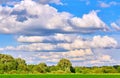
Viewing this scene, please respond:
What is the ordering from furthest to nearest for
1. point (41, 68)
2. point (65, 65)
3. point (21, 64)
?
1. point (41, 68)
2. point (21, 64)
3. point (65, 65)

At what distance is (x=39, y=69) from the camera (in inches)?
2478

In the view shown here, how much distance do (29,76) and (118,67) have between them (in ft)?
116

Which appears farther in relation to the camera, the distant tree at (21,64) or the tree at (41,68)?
the tree at (41,68)

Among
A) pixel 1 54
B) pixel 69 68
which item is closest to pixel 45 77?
pixel 69 68

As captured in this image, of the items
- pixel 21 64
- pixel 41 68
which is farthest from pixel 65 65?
pixel 21 64

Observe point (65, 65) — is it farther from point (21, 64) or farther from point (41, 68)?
point (21, 64)

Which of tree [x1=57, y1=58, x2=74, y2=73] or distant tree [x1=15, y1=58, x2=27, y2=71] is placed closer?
tree [x1=57, y1=58, x2=74, y2=73]

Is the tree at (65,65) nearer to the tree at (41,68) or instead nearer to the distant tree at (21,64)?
the tree at (41,68)

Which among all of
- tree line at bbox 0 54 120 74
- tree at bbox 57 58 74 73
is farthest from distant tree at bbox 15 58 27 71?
tree at bbox 57 58 74 73

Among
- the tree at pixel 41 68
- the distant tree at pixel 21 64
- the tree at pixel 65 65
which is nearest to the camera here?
the tree at pixel 65 65

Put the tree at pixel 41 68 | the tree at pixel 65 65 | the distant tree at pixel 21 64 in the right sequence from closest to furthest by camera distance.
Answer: the tree at pixel 65 65 → the distant tree at pixel 21 64 → the tree at pixel 41 68

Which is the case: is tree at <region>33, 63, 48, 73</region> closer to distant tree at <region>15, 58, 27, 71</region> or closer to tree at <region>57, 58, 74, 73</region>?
distant tree at <region>15, 58, 27, 71</region>

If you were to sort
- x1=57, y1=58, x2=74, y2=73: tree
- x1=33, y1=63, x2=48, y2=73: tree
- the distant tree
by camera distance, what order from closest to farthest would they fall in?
1. x1=57, y1=58, x2=74, y2=73: tree
2. the distant tree
3. x1=33, y1=63, x2=48, y2=73: tree

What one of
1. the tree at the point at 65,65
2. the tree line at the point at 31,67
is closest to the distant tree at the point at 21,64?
the tree line at the point at 31,67
